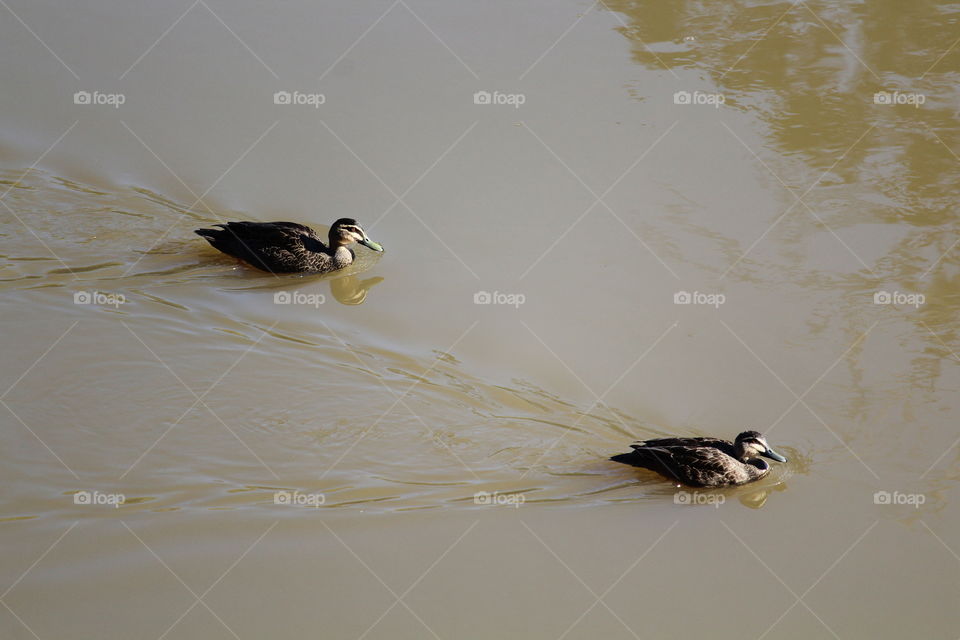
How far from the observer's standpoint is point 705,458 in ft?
22.3

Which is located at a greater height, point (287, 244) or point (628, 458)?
point (287, 244)

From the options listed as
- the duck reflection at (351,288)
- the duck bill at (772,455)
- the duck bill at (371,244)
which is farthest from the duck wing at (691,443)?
the duck bill at (371,244)

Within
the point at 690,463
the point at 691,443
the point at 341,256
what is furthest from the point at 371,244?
the point at 690,463

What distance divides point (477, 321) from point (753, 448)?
8.43 feet

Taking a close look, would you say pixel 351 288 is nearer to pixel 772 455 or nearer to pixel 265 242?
pixel 265 242

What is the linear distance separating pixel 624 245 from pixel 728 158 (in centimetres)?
204

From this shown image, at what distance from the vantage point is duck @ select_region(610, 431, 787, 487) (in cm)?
679

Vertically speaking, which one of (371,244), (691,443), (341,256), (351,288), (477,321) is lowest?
(691,443)

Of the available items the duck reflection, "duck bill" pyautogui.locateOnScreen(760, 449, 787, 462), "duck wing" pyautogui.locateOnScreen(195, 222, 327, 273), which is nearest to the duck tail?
"duck bill" pyautogui.locateOnScreen(760, 449, 787, 462)

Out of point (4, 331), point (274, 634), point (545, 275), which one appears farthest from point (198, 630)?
point (545, 275)

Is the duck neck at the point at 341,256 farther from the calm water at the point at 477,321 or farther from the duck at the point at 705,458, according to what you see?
the duck at the point at 705,458

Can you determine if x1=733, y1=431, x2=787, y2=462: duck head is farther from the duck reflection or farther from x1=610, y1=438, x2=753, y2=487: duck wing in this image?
the duck reflection

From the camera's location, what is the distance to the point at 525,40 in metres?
A: 12.8

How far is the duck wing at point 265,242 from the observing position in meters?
9.09
